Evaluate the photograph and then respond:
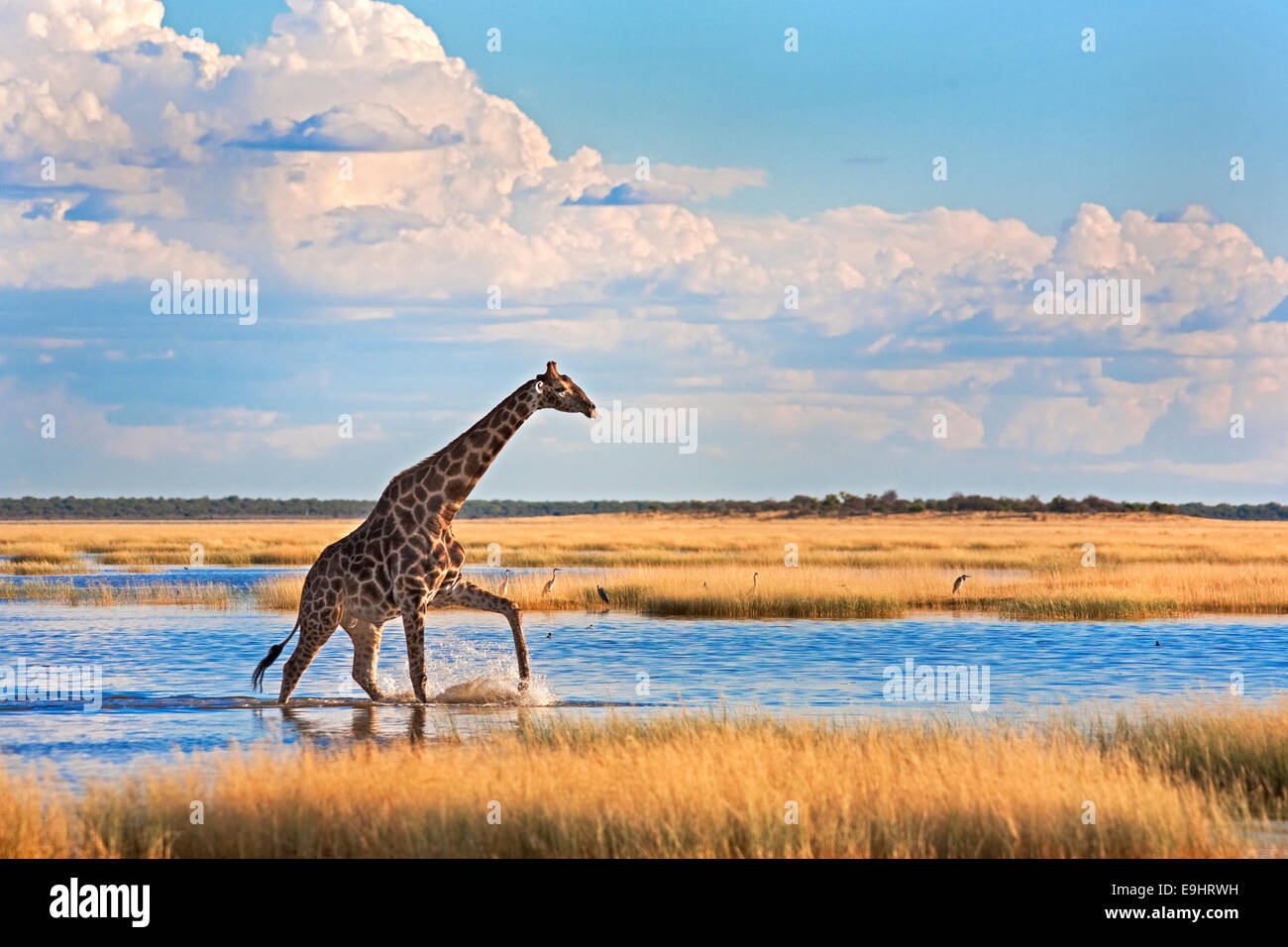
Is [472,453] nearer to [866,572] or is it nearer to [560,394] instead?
[560,394]

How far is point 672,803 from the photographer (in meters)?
11.0

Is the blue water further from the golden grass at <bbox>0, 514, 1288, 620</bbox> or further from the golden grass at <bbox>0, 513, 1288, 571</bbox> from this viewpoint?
the golden grass at <bbox>0, 513, 1288, 571</bbox>

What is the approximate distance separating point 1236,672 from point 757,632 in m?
9.41

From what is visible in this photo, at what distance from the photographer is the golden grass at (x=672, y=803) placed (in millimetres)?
10430

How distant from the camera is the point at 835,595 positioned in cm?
3278

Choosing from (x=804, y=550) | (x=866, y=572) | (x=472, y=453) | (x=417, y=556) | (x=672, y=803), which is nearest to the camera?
(x=672, y=803)

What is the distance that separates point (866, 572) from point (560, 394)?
1111 inches

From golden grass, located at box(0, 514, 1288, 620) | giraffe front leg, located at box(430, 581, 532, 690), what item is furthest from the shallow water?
golden grass, located at box(0, 514, 1288, 620)

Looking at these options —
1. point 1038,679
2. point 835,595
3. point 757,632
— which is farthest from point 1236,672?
point 835,595

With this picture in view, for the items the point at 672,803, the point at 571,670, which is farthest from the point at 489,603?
the point at 672,803

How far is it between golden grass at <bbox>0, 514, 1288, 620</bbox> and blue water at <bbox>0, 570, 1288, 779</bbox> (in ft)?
5.09

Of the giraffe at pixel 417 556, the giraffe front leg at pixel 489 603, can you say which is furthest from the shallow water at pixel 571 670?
the giraffe at pixel 417 556

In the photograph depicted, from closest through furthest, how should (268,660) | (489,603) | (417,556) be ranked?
(417,556) → (489,603) → (268,660)
